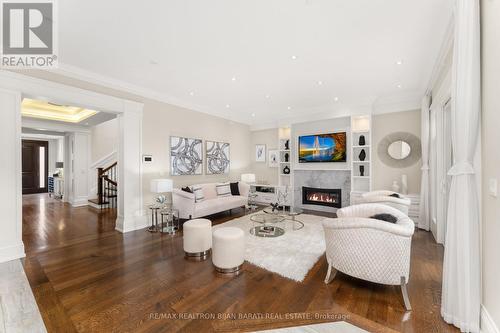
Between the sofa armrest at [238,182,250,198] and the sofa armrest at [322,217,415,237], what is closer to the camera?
the sofa armrest at [322,217,415,237]

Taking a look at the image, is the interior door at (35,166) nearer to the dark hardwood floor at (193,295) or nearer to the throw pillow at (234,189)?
the dark hardwood floor at (193,295)

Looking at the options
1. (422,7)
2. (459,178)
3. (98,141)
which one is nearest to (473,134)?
(459,178)

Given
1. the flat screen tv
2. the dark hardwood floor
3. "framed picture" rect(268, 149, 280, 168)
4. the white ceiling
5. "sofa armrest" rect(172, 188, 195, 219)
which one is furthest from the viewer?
"framed picture" rect(268, 149, 280, 168)

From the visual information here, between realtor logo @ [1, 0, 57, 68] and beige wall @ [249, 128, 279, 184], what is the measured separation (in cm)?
557

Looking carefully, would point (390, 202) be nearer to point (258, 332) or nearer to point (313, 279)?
point (313, 279)

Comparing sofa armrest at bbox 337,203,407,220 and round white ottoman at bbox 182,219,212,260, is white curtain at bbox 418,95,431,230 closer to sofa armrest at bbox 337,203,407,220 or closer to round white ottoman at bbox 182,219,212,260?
sofa armrest at bbox 337,203,407,220

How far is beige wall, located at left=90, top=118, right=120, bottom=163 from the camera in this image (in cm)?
765

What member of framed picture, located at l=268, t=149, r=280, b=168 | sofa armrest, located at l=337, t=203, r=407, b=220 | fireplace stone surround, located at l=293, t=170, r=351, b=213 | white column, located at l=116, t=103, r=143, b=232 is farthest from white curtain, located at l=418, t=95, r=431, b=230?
white column, located at l=116, t=103, r=143, b=232

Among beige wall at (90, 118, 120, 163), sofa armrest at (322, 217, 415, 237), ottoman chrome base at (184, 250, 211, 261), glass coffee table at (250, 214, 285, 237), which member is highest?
beige wall at (90, 118, 120, 163)

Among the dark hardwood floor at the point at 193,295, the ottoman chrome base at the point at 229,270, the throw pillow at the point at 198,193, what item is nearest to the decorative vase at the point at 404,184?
the dark hardwood floor at the point at 193,295

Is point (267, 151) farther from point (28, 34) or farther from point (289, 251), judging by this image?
point (28, 34)

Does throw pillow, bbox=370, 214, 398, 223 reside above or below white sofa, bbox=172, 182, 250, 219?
above

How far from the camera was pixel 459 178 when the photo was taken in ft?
5.88

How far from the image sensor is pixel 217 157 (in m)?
6.41
